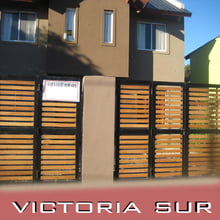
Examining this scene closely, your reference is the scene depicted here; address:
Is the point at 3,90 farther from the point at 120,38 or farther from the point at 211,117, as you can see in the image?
the point at 120,38

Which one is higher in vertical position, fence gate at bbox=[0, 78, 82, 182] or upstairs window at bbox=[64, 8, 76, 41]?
upstairs window at bbox=[64, 8, 76, 41]

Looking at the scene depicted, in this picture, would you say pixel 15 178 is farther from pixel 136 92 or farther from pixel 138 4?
pixel 138 4

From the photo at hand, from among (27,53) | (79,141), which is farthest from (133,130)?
(27,53)

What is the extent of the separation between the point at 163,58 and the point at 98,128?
765cm

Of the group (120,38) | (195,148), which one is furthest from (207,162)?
(120,38)

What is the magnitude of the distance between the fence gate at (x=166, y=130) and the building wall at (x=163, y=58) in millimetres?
6041

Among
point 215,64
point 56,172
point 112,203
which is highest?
point 215,64

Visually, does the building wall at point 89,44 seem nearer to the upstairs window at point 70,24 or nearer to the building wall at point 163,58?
the upstairs window at point 70,24

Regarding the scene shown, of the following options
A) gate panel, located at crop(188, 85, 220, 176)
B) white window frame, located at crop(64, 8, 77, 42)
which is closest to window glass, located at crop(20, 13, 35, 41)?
white window frame, located at crop(64, 8, 77, 42)

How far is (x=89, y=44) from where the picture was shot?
32.7ft

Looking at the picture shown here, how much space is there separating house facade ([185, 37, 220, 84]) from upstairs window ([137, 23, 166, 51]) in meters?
3.77

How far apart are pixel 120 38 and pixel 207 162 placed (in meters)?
6.51

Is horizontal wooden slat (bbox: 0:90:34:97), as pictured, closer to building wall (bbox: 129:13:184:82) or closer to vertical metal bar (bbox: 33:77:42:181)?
vertical metal bar (bbox: 33:77:42:181)

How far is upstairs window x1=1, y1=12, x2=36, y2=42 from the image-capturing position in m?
10.2
